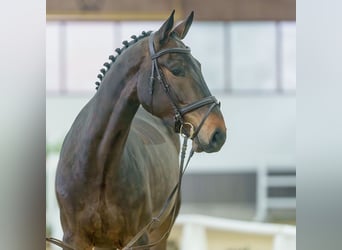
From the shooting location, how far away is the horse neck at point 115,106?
1.11m

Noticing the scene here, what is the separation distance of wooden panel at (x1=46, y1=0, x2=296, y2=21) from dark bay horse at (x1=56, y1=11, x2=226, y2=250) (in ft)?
7.18

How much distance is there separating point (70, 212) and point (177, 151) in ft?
2.02

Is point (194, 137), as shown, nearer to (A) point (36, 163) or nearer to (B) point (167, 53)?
(B) point (167, 53)

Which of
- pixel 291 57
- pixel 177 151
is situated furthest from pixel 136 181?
pixel 291 57

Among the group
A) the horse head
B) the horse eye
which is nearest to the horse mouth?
the horse head

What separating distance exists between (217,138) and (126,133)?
0.77 ft

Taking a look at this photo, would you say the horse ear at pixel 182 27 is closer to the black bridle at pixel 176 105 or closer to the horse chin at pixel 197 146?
the black bridle at pixel 176 105

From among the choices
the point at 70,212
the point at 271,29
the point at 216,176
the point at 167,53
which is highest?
the point at 271,29

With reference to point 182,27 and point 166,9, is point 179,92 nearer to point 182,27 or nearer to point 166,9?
point 182,27

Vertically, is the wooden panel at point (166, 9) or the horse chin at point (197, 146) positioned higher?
the wooden panel at point (166, 9)

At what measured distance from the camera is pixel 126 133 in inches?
45.8

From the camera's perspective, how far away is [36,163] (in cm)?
51

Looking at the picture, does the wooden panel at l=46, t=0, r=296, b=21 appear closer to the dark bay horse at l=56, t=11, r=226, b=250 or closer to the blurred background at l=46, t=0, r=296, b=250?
the blurred background at l=46, t=0, r=296, b=250

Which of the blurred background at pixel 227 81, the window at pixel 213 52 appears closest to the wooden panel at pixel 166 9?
the blurred background at pixel 227 81
